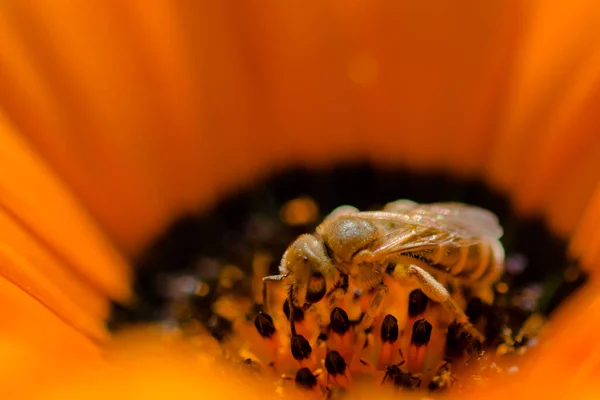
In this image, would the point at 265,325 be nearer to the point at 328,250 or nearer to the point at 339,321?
the point at 339,321

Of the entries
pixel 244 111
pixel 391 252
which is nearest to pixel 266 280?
pixel 391 252

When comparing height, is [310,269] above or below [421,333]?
above

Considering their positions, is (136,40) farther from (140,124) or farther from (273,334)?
(273,334)

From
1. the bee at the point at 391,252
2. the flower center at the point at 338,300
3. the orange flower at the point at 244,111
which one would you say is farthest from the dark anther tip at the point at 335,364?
the orange flower at the point at 244,111

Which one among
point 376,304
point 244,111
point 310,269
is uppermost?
point 310,269

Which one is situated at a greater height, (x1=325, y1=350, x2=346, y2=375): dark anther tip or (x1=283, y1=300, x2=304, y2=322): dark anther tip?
(x1=283, y1=300, x2=304, y2=322): dark anther tip

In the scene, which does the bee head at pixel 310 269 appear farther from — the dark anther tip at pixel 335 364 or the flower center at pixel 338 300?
the dark anther tip at pixel 335 364

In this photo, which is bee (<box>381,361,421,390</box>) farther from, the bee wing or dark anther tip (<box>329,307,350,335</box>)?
the bee wing

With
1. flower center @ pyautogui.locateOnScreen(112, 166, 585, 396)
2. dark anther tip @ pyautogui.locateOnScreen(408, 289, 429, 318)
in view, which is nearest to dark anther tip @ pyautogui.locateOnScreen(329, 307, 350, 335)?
flower center @ pyautogui.locateOnScreen(112, 166, 585, 396)
